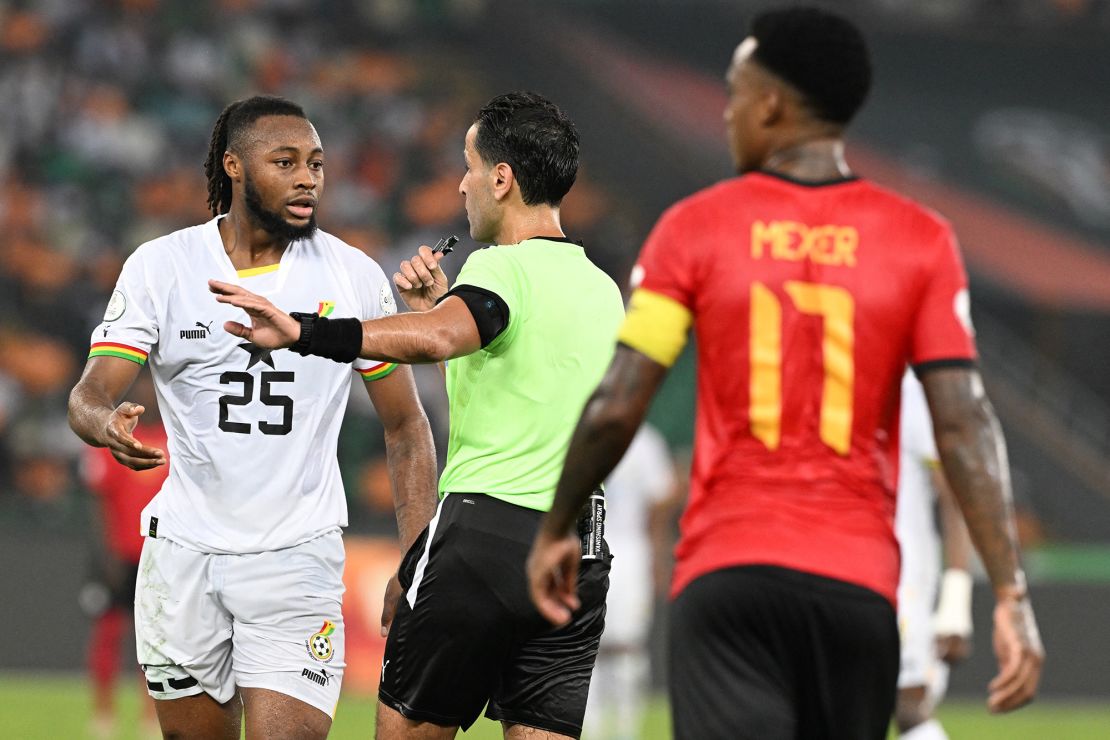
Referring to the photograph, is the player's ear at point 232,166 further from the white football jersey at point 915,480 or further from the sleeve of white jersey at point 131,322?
the white football jersey at point 915,480

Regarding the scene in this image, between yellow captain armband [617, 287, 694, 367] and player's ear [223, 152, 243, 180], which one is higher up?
player's ear [223, 152, 243, 180]

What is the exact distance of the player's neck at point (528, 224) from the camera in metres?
5.15

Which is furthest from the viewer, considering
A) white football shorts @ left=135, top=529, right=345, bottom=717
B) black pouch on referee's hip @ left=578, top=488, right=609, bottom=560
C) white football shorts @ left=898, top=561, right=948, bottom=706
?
white football shorts @ left=898, top=561, right=948, bottom=706

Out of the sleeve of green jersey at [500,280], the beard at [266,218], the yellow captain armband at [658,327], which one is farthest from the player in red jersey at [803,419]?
the beard at [266,218]

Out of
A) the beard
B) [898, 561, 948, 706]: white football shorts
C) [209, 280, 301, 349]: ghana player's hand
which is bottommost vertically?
[898, 561, 948, 706]: white football shorts

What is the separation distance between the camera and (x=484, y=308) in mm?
4680

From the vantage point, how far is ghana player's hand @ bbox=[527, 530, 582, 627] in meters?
3.77

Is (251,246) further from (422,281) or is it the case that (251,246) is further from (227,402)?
(422,281)

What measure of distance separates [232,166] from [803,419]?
9.09ft

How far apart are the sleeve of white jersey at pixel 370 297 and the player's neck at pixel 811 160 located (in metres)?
2.20

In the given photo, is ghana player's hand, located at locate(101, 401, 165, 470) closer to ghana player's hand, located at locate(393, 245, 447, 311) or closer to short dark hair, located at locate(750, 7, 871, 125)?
ghana player's hand, located at locate(393, 245, 447, 311)

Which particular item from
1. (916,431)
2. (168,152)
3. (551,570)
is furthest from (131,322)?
(168,152)

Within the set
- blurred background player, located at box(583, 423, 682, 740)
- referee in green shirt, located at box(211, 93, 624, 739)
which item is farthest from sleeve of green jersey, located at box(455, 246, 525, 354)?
blurred background player, located at box(583, 423, 682, 740)

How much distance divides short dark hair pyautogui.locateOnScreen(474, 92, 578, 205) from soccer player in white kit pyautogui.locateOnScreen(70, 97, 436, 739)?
77 cm
